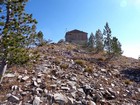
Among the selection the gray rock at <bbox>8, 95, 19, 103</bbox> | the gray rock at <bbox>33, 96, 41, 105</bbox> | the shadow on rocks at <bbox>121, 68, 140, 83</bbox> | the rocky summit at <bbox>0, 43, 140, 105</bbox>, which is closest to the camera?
the gray rock at <bbox>33, 96, 41, 105</bbox>

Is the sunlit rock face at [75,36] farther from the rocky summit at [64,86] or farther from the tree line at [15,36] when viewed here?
the tree line at [15,36]

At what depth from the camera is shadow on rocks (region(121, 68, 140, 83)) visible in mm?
20250

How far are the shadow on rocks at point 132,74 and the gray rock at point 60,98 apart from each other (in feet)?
31.1

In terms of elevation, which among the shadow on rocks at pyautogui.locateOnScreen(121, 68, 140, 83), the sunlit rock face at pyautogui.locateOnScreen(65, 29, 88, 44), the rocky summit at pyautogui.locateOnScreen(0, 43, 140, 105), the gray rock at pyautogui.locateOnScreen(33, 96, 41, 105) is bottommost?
the gray rock at pyautogui.locateOnScreen(33, 96, 41, 105)

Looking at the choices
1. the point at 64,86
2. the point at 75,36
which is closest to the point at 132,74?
the point at 64,86

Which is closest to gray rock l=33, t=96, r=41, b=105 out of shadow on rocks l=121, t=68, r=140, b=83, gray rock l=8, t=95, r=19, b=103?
gray rock l=8, t=95, r=19, b=103

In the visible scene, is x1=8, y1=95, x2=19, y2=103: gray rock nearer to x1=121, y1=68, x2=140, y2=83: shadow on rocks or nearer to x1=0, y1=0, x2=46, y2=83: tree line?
x1=0, y1=0, x2=46, y2=83: tree line

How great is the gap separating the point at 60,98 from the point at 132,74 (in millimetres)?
11731

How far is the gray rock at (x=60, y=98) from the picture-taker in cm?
1266

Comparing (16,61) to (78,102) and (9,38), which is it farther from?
(78,102)

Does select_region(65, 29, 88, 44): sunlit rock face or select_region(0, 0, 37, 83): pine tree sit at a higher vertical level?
select_region(65, 29, 88, 44): sunlit rock face

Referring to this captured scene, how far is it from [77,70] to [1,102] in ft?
28.2

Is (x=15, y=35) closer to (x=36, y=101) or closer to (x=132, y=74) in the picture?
(x=36, y=101)

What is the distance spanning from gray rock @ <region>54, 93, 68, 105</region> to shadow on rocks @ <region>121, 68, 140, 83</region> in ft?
31.1
